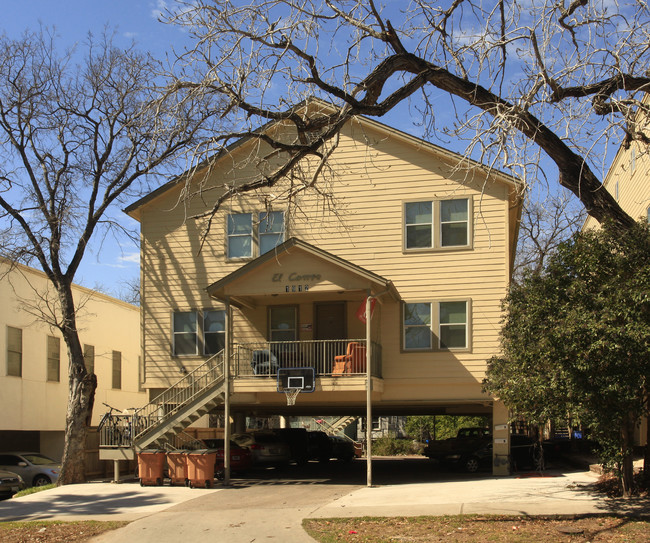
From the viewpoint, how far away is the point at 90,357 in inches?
1265

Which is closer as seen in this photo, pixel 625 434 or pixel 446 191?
pixel 625 434

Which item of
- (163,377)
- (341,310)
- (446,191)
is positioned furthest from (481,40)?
(163,377)

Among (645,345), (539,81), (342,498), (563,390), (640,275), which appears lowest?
(342,498)

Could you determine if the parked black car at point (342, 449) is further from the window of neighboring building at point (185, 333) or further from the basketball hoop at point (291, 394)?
the basketball hoop at point (291, 394)

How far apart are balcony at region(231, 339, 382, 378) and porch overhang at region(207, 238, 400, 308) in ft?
4.65

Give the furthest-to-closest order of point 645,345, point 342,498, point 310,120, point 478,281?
1. point 478,281
2. point 342,498
3. point 310,120
4. point 645,345

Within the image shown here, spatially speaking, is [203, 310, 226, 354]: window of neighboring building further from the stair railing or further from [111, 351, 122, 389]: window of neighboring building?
[111, 351, 122, 389]: window of neighboring building

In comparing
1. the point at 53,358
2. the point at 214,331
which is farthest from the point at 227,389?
the point at 53,358

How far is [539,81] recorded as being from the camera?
9.63 metres

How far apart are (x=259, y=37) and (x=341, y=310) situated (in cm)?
1264

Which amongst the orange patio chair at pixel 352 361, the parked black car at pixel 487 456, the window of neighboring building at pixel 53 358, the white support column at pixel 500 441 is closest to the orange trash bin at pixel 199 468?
the orange patio chair at pixel 352 361

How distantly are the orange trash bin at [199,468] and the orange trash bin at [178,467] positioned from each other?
7.4 inches

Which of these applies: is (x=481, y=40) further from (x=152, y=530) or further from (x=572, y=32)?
(x=152, y=530)

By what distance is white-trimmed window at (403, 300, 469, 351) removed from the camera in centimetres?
2056
